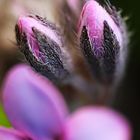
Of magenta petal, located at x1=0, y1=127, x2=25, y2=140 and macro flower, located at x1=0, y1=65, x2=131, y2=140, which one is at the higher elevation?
macro flower, located at x1=0, y1=65, x2=131, y2=140

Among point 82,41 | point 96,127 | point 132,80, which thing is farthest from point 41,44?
point 132,80

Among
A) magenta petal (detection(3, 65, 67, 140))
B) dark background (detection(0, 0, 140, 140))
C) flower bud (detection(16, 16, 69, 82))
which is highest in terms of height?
dark background (detection(0, 0, 140, 140))

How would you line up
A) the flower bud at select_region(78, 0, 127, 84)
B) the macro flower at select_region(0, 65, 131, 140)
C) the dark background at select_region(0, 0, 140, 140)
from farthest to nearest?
the dark background at select_region(0, 0, 140, 140) < the macro flower at select_region(0, 65, 131, 140) < the flower bud at select_region(78, 0, 127, 84)

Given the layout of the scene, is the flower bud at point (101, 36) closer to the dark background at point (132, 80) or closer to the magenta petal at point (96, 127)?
the magenta petal at point (96, 127)

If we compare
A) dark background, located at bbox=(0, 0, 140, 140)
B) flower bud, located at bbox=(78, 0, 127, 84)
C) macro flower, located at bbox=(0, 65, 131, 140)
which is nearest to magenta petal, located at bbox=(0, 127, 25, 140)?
macro flower, located at bbox=(0, 65, 131, 140)

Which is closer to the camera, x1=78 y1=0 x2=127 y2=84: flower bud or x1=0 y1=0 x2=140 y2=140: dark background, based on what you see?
x1=78 y1=0 x2=127 y2=84: flower bud

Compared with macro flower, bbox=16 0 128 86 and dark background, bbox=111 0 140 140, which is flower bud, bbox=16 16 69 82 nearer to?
macro flower, bbox=16 0 128 86
